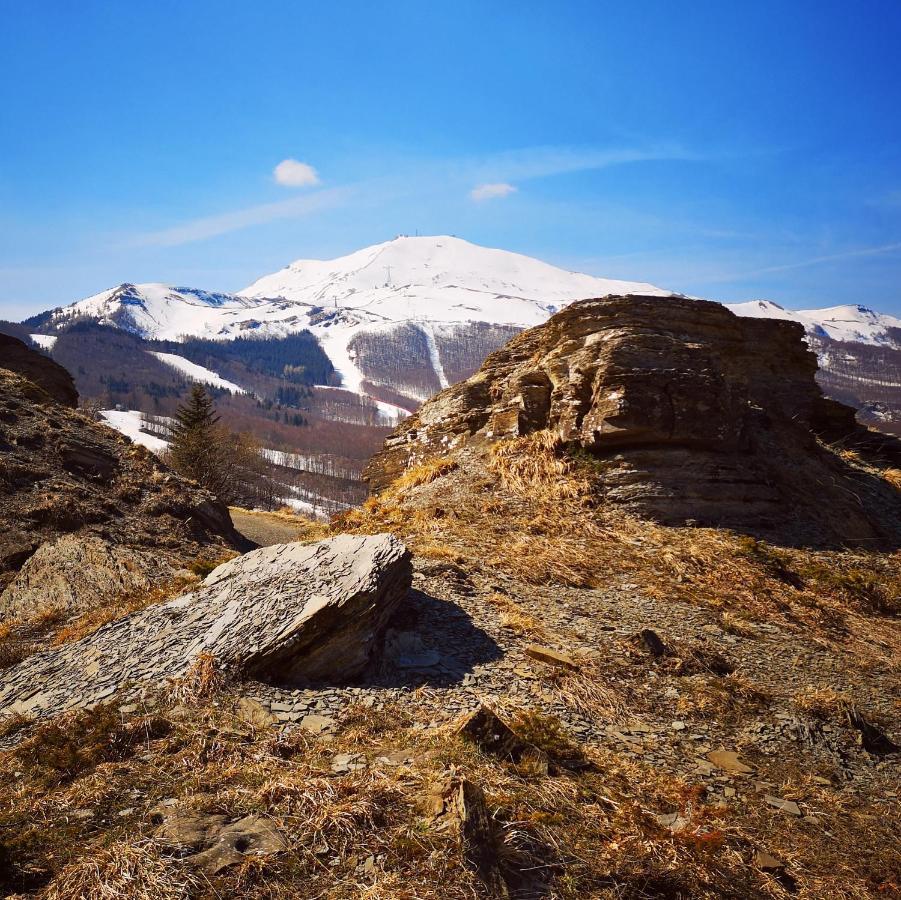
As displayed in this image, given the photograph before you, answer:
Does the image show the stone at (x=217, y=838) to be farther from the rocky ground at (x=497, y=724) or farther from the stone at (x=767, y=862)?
the stone at (x=767, y=862)

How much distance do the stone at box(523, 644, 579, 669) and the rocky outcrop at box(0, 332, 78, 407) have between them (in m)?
18.4

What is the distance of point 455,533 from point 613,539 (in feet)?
8.67

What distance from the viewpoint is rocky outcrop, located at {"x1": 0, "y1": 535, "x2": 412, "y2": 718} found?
19.5 ft

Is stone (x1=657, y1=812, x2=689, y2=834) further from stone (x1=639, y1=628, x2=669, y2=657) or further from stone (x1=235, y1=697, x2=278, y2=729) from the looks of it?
stone (x1=235, y1=697, x2=278, y2=729)

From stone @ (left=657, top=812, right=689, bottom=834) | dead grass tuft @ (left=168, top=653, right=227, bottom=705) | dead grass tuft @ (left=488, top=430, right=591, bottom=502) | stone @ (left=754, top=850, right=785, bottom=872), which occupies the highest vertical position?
dead grass tuft @ (left=488, top=430, right=591, bottom=502)

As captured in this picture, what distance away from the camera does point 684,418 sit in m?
10.7

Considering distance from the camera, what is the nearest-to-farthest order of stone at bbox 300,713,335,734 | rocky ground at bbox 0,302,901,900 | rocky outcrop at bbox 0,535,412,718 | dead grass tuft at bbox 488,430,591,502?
rocky ground at bbox 0,302,901,900 → stone at bbox 300,713,335,734 → rocky outcrop at bbox 0,535,412,718 → dead grass tuft at bbox 488,430,591,502

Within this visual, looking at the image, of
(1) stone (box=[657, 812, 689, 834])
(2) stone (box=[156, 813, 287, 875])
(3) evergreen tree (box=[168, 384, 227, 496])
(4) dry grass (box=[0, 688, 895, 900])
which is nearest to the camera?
(4) dry grass (box=[0, 688, 895, 900])

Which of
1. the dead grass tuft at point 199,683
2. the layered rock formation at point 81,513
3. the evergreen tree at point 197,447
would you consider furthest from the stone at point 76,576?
the evergreen tree at point 197,447

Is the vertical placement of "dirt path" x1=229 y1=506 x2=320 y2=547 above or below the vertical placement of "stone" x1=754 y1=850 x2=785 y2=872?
below

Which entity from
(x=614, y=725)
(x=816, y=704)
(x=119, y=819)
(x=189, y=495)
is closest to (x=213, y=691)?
(x=119, y=819)

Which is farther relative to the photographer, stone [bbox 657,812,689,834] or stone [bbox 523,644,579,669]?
stone [bbox 523,644,579,669]

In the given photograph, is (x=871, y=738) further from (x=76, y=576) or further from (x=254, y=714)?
(x=76, y=576)

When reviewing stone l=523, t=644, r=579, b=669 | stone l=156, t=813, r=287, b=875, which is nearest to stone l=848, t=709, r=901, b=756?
stone l=523, t=644, r=579, b=669
